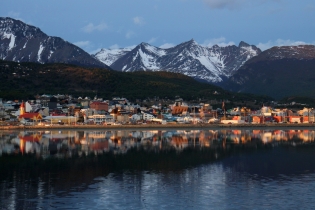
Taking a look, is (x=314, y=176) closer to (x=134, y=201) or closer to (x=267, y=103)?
(x=134, y=201)

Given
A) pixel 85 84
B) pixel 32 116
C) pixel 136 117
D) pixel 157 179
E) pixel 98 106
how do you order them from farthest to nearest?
pixel 85 84
pixel 98 106
pixel 136 117
pixel 32 116
pixel 157 179

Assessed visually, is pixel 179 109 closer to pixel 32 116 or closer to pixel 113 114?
pixel 113 114

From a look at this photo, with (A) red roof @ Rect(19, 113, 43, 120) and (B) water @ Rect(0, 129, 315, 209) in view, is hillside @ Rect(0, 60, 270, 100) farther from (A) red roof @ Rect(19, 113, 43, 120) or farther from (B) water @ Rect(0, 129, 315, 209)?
(B) water @ Rect(0, 129, 315, 209)

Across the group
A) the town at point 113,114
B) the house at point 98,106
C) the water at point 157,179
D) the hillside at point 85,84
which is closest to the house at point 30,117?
the town at point 113,114

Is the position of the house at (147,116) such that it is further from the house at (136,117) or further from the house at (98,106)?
the house at (98,106)

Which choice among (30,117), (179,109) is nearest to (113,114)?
(30,117)

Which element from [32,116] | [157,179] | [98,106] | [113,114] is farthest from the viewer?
[98,106]

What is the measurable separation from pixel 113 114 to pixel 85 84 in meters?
38.6

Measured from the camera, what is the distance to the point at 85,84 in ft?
Answer: 431

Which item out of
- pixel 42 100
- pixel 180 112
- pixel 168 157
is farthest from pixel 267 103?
pixel 168 157

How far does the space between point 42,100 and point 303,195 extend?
90066 millimetres

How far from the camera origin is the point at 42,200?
19.2 m

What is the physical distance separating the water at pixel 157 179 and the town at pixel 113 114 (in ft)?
168

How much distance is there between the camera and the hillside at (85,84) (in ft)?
405
